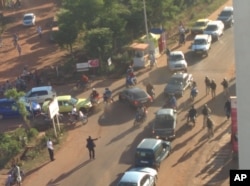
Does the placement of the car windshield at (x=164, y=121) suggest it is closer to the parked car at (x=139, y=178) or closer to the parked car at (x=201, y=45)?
the parked car at (x=139, y=178)

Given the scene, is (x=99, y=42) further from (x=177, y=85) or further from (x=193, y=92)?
(x=193, y=92)

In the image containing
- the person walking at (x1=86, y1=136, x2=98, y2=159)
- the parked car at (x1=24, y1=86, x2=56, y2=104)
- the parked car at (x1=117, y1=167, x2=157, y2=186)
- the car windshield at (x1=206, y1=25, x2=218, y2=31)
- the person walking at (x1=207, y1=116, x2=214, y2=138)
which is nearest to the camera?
the parked car at (x1=117, y1=167, x2=157, y2=186)

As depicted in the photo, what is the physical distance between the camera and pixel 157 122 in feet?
96.3

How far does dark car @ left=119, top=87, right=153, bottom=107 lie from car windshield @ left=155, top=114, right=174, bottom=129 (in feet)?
13.2

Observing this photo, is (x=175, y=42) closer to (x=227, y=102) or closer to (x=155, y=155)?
(x=227, y=102)

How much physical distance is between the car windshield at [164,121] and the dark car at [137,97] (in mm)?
4020

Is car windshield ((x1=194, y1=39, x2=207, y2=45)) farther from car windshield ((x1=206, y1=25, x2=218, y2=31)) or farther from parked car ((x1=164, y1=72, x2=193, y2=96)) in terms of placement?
parked car ((x1=164, y1=72, x2=193, y2=96))

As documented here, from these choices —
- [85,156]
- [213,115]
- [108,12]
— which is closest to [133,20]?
[108,12]

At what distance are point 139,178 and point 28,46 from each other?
2941cm

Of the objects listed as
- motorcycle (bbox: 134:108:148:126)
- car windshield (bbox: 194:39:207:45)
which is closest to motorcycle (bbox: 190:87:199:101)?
motorcycle (bbox: 134:108:148:126)

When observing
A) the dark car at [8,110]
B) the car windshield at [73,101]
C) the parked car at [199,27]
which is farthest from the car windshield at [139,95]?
the parked car at [199,27]

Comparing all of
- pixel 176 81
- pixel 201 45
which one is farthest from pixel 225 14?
pixel 176 81

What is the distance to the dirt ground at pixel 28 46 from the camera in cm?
4469

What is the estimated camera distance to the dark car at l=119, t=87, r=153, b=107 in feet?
109
